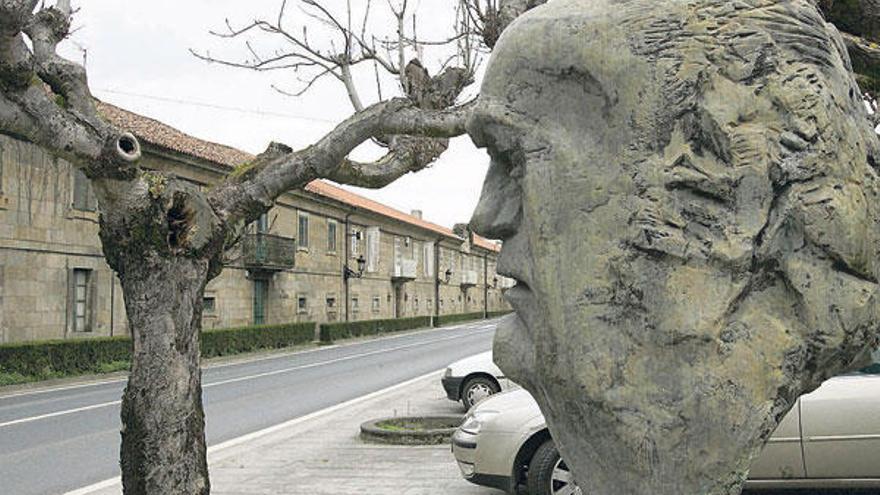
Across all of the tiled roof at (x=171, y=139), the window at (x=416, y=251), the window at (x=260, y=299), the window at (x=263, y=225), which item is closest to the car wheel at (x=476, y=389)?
the tiled roof at (x=171, y=139)

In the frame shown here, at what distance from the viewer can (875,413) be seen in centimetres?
564

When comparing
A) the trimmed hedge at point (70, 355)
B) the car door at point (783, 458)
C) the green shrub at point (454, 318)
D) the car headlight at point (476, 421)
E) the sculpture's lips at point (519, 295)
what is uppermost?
the green shrub at point (454, 318)

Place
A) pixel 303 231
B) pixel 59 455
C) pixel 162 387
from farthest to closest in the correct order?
pixel 303 231 < pixel 59 455 < pixel 162 387

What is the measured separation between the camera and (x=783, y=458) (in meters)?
5.71

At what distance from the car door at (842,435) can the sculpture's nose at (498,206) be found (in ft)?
14.6

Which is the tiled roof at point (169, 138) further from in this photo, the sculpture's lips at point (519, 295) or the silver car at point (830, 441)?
the sculpture's lips at point (519, 295)

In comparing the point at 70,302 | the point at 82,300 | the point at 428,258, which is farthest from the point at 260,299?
the point at 428,258

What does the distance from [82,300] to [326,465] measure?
15.8 m

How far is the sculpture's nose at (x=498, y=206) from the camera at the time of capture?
81.3 inches

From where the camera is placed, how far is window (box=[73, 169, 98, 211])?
69.4 ft

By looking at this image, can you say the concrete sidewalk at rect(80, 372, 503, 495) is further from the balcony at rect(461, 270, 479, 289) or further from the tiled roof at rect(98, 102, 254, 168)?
the balcony at rect(461, 270, 479, 289)

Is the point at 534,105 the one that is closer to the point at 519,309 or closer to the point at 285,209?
the point at 519,309

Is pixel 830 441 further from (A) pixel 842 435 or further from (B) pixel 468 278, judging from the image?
(B) pixel 468 278

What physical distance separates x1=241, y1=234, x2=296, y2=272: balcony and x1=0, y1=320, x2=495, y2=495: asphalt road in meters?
5.59
